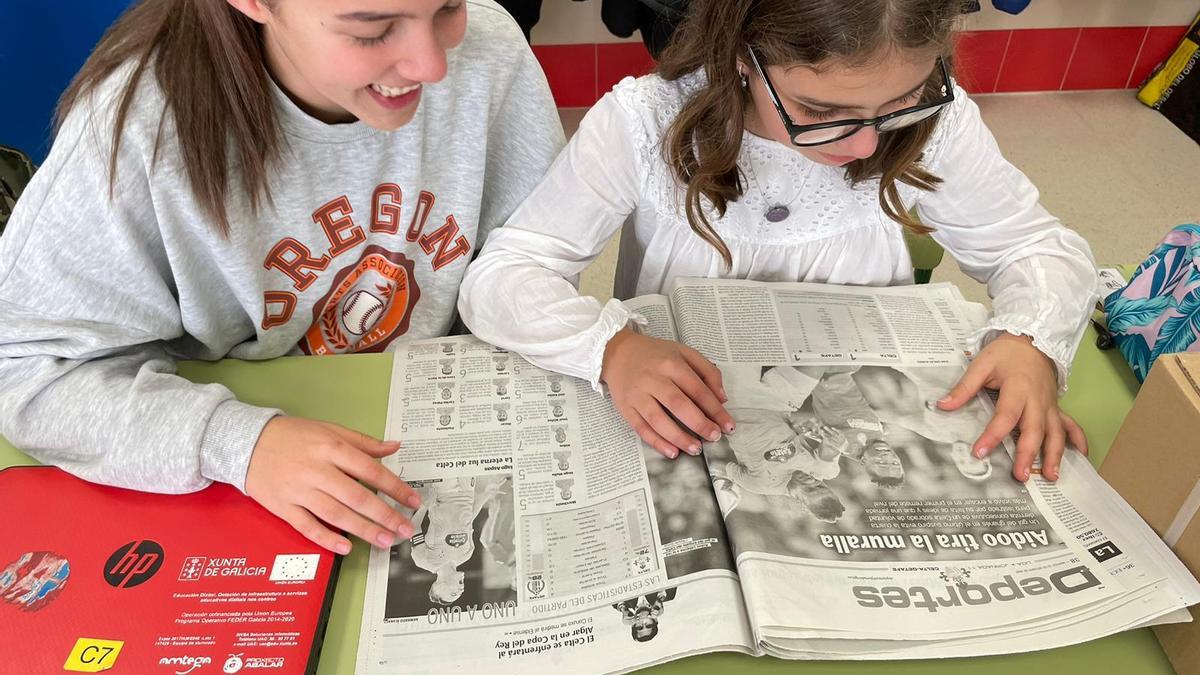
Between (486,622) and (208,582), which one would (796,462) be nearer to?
(486,622)

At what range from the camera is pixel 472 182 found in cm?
92

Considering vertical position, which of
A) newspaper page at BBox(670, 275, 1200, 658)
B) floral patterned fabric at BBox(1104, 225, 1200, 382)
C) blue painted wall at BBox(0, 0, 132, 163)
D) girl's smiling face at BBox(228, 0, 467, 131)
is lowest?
newspaper page at BBox(670, 275, 1200, 658)

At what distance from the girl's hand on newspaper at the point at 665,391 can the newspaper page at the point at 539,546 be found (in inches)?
0.6

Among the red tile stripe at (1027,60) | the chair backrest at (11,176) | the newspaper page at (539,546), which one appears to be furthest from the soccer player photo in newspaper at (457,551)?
the red tile stripe at (1027,60)

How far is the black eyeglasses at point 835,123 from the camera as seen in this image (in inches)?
29.6

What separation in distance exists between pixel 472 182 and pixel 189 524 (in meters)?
0.45

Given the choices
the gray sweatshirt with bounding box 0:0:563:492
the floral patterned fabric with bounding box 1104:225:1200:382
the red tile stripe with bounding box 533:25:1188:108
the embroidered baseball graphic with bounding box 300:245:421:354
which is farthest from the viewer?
the red tile stripe with bounding box 533:25:1188:108

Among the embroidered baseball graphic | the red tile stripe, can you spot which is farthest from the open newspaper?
the red tile stripe

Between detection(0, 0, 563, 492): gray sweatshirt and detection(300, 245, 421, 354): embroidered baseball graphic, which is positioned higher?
detection(0, 0, 563, 492): gray sweatshirt

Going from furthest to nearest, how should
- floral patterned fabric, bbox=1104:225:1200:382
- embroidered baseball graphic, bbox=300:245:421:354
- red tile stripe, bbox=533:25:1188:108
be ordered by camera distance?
1. red tile stripe, bbox=533:25:1188:108
2. embroidered baseball graphic, bbox=300:245:421:354
3. floral patterned fabric, bbox=1104:225:1200:382

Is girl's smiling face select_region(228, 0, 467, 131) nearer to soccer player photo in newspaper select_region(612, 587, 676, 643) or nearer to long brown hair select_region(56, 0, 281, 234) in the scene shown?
long brown hair select_region(56, 0, 281, 234)

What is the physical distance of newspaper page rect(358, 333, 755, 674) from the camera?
59 centimetres

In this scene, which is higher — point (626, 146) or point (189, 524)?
point (626, 146)

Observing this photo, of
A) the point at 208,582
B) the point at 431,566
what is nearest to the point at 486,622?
the point at 431,566
